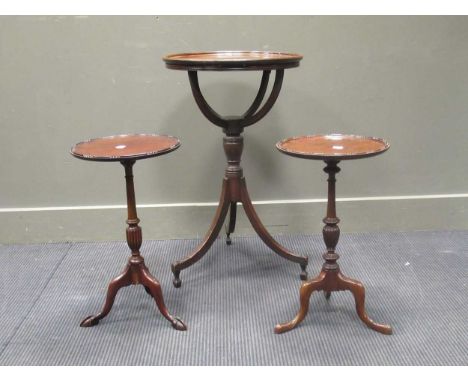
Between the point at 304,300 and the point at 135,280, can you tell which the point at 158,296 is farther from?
the point at 304,300

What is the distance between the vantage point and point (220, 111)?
2.80 metres

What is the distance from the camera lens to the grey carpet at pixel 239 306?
1994 mm

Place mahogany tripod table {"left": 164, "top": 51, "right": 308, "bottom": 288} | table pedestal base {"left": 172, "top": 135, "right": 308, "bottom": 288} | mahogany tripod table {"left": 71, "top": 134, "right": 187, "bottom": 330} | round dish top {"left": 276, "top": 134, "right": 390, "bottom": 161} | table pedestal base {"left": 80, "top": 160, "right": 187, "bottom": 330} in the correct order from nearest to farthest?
round dish top {"left": 276, "top": 134, "right": 390, "bottom": 161} < mahogany tripod table {"left": 71, "top": 134, "right": 187, "bottom": 330} < table pedestal base {"left": 80, "top": 160, "right": 187, "bottom": 330} < mahogany tripod table {"left": 164, "top": 51, "right": 308, "bottom": 288} < table pedestal base {"left": 172, "top": 135, "right": 308, "bottom": 288}

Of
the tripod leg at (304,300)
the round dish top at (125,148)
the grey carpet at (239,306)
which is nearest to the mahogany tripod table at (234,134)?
the grey carpet at (239,306)

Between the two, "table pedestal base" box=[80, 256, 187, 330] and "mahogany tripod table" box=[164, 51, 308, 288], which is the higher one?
"mahogany tripod table" box=[164, 51, 308, 288]

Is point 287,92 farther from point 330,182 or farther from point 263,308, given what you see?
point 263,308

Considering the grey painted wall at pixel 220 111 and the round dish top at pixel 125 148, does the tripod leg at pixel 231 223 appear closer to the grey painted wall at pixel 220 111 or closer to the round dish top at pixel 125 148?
the grey painted wall at pixel 220 111

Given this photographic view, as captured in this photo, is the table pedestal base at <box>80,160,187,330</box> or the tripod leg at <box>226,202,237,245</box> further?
the tripod leg at <box>226,202,237,245</box>

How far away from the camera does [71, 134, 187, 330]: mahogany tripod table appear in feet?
6.66

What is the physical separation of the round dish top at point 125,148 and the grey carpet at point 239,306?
691 millimetres

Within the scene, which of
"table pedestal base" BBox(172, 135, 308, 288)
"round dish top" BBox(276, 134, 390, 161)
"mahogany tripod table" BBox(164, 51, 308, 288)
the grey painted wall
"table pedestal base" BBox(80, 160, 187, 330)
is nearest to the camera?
"round dish top" BBox(276, 134, 390, 161)

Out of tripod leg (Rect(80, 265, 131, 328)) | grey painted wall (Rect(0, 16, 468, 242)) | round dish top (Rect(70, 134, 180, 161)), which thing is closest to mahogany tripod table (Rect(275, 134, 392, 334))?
round dish top (Rect(70, 134, 180, 161))

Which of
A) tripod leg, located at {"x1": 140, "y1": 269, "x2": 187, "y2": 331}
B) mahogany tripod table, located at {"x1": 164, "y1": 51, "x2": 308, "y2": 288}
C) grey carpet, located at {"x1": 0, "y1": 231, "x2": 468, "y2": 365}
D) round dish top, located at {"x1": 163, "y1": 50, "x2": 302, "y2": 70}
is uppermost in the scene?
round dish top, located at {"x1": 163, "y1": 50, "x2": 302, "y2": 70}

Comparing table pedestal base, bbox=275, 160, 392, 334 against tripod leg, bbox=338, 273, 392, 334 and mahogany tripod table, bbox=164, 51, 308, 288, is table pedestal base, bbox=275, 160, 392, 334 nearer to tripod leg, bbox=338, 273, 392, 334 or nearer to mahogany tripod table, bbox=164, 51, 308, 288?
tripod leg, bbox=338, 273, 392, 334
